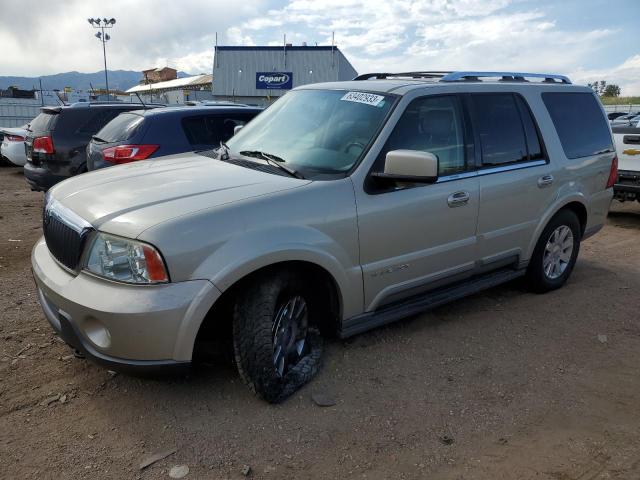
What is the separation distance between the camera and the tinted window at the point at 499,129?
162 inches

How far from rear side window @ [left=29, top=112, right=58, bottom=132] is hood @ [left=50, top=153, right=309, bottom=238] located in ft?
18.0

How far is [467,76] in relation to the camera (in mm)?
4344

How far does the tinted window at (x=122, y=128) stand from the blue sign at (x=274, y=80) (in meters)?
38.8

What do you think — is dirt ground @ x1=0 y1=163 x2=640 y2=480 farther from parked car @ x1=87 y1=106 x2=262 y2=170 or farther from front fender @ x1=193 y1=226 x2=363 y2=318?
parked car @ x1=87 y1=106 x2=262 y2=170

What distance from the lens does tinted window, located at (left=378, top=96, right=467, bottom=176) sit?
3611 mm

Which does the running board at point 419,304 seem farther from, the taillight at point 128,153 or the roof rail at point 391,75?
the taillight at point 128,153

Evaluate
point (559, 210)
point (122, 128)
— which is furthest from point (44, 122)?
point (559, 210)

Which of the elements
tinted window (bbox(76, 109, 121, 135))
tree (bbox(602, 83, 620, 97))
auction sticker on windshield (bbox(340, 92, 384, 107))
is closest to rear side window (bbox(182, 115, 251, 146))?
tinted window (bbox(76, 109, 121, 135))

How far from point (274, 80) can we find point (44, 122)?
38511mm

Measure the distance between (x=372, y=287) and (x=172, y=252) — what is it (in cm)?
136

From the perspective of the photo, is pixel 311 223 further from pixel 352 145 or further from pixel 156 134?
pixel 156 134

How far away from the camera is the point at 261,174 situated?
3350 mm

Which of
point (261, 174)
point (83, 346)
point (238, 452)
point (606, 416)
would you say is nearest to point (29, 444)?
point (83, 346)

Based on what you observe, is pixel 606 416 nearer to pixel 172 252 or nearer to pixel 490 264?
pixel 490 264
